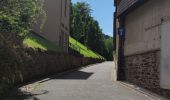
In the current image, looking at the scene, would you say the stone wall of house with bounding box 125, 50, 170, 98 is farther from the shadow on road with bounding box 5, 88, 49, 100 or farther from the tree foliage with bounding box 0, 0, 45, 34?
the tree foliage with bounding box 0, 0, 45, 34

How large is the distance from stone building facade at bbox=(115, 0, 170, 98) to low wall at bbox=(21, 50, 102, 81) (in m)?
4.90

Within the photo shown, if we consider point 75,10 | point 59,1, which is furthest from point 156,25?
point 75,10

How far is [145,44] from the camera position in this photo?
73.5 ft

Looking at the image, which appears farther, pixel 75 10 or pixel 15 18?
pixel 75 10

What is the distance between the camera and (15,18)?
18.0m

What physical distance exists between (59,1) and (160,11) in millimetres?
27827

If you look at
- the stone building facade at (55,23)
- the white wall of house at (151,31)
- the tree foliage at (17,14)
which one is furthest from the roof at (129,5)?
the stone building facade at (55,23)

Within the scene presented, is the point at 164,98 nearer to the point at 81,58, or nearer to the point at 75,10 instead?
the point at 81,58

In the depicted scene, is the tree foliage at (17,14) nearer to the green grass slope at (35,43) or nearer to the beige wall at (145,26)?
the green grass slope at (35,43)

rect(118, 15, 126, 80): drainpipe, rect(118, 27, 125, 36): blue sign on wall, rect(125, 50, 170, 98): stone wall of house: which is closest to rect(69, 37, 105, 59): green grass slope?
rect(118, 15, 126, 80): drainpipe

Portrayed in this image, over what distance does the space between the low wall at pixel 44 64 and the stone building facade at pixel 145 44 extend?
4.90 meters

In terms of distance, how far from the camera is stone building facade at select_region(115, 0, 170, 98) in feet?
60.7

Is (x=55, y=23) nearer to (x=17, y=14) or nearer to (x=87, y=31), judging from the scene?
(x=17, y=14)

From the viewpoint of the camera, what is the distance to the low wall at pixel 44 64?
24266mm
